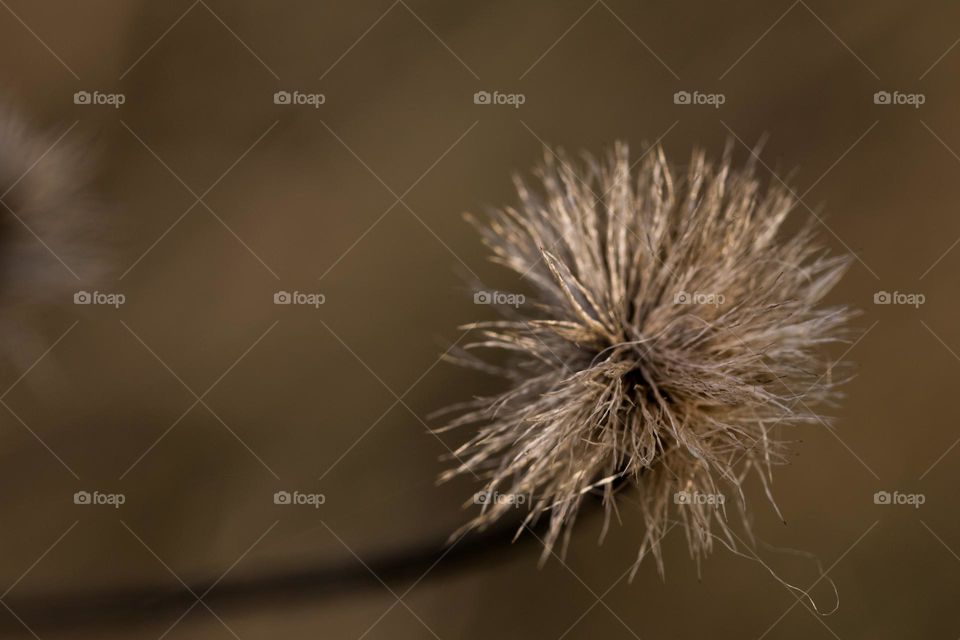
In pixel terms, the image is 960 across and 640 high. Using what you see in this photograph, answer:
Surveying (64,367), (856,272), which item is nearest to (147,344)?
(64,367)

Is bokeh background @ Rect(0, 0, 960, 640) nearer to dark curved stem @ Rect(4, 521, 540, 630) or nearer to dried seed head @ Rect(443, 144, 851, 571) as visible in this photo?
dark curved stem @ Rect(4, 521, 540, 630)

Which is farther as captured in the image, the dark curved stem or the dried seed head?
the dark curved stem

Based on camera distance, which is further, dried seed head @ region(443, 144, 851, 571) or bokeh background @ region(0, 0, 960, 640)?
bokeh background @ region(0, 0, 960, 640)

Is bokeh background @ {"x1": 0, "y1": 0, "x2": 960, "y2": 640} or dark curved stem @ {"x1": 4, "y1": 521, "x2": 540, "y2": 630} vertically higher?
bokeh background @ {"x1": 0, "y1": 0, "x2": 960, "y2": 640}

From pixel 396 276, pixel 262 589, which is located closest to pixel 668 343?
pixel 396 276

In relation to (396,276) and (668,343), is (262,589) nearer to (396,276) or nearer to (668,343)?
(396,276)

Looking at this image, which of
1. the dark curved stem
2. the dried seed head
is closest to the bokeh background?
the dark curved stem

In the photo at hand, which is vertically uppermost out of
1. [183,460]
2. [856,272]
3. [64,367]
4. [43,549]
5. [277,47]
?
[277,47]

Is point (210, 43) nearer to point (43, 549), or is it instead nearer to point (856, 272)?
point (43, 549)

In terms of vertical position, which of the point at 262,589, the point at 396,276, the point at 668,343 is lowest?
the point at 262,589
